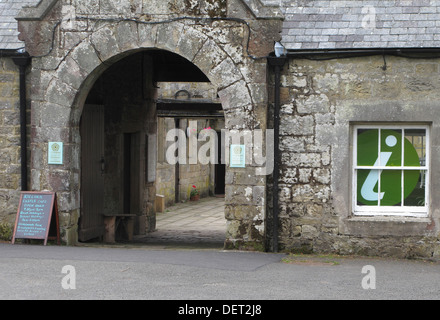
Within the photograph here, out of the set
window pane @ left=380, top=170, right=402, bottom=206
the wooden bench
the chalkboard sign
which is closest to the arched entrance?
the wooden bench

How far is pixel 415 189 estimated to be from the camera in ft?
34.0

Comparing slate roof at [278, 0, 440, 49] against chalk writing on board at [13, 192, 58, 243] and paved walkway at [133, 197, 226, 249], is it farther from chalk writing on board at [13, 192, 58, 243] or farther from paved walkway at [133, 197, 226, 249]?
chalk writing on board at [13, 192, 58, 243]

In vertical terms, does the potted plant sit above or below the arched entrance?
below

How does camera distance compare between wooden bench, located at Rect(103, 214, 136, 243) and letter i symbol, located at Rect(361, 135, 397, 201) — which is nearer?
letter i symbol, located at Rect(361, 135, 397, 201)

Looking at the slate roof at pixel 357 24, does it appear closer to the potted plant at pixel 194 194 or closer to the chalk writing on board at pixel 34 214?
the chalk writing on board at pixel 34 214

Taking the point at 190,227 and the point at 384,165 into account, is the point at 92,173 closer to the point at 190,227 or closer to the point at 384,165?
the point at 190,227

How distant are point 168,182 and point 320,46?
12902mm

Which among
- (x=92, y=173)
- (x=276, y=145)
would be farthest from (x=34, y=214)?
(x=276, y=145)

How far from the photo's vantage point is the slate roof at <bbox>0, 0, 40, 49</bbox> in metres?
10.8

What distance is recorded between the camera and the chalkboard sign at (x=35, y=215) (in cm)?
1060

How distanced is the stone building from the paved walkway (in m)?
2.01

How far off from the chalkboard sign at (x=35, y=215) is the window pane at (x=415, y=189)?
16.4 feet

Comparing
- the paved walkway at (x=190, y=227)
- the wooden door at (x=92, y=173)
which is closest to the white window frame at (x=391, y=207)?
the paved walkway at (x=190, y=227)
